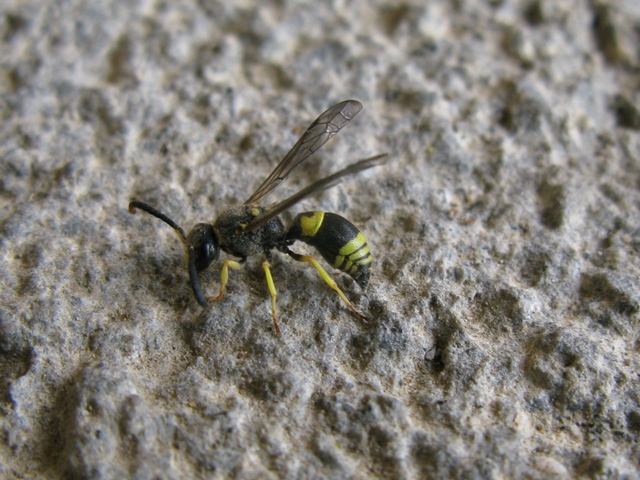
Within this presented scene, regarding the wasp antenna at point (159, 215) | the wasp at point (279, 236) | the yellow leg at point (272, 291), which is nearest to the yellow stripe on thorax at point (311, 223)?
the wasp at point (279, 236)

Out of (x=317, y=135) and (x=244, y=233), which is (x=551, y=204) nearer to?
(x=317, y=135)

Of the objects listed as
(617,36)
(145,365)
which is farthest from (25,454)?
(617,36)

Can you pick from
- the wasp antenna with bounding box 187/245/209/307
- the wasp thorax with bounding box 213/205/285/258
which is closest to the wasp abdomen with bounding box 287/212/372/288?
the wasp thorax with bounding box 213/205/285/258

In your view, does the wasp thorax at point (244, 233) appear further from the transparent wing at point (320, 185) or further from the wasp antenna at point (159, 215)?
the wasp antenna at point (159, 215)

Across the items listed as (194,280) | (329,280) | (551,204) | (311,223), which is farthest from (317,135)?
(551,204)

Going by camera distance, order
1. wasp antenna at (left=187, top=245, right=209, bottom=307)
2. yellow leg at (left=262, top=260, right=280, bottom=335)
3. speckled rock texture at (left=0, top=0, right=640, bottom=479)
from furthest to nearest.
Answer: yellow leg at (left=262, top=260, right=280, bottom=335), wasp antenna at (left=187, top=245, right=209, bottom=307), speckled rock texture at (left=0, top=0, right=640, bottom=479)

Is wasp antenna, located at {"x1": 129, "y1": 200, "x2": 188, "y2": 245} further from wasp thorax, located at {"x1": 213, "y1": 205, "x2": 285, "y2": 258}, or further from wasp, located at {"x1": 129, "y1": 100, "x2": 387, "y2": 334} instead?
wasp thorax, located at {"x1": 213, "y1": 205, "x2": 285, "y2": 258}
